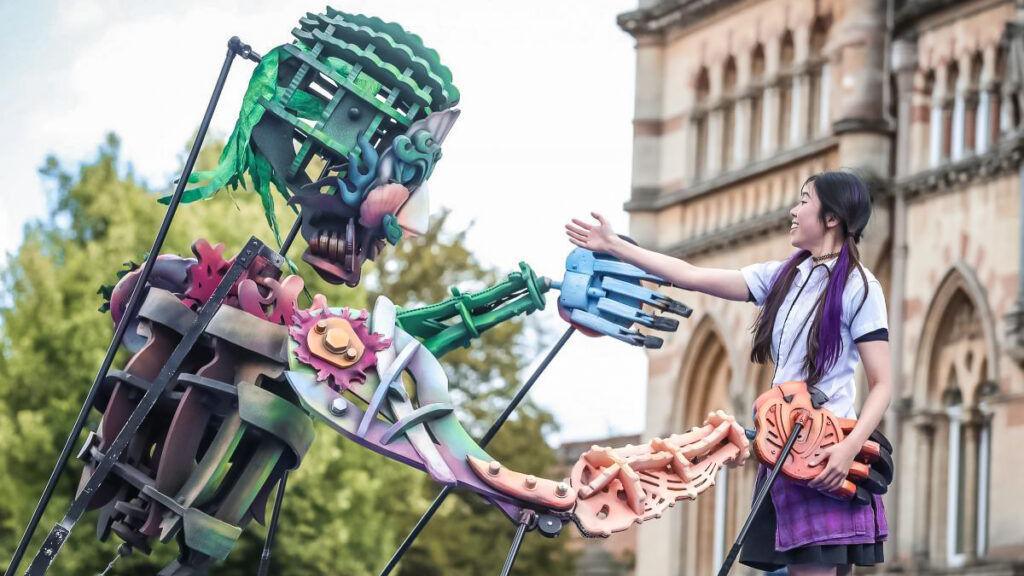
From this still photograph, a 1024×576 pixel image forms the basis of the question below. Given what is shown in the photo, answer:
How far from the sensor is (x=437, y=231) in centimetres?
4009

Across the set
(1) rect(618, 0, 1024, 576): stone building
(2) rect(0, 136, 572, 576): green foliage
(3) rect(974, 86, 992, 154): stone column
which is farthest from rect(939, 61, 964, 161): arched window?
(2) rect(0, 136, 572, 576): green foliage

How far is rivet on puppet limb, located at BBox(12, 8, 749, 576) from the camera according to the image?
7.50 metres

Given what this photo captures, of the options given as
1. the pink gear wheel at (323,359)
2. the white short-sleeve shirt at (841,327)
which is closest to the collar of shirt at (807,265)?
the white short-sleeve shirt at (841,327)

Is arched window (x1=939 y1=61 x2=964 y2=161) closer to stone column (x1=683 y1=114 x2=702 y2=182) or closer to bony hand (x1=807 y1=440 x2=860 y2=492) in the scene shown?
stone column (x1=683 y1=114 x2=702 y2=182)

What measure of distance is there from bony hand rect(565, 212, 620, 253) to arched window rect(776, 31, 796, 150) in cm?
2079

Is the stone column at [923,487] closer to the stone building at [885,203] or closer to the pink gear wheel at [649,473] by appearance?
the stone building at [885,203]

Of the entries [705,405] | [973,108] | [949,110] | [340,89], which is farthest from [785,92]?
[340,89]

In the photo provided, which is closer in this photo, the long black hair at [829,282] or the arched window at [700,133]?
the long black hair at [829,282]

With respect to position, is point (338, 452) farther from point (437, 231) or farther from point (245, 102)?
point (245, 102)

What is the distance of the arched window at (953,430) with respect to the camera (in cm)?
2422

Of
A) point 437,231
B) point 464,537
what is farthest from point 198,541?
point 437,231

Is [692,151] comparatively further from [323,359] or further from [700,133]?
[323,359]

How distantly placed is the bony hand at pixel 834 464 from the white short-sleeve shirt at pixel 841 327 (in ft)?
0.70

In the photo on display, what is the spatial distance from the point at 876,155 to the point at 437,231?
15188 mm
